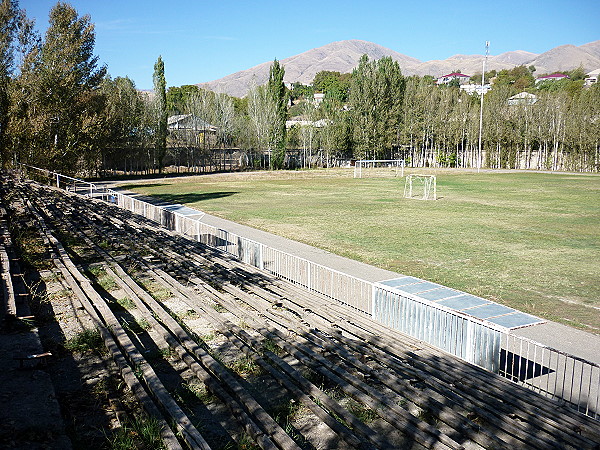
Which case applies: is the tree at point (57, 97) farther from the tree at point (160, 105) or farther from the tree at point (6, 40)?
the tree at point (160, 105)

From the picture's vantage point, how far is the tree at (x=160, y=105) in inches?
2354

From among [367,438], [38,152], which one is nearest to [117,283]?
[367,438]

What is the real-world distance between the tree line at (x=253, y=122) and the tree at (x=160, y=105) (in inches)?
4.7

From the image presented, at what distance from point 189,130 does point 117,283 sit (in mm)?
59552

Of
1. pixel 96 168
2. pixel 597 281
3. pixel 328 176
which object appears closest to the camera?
pixel 597 281

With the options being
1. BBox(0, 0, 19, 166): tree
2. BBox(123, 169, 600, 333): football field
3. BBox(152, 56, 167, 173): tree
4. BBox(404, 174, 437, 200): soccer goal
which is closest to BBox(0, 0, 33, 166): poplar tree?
BBox(0, 0, 19, 166): tree

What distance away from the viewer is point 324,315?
9.27 m

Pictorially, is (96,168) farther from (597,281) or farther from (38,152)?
(597,281)

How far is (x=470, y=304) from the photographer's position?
437 inches

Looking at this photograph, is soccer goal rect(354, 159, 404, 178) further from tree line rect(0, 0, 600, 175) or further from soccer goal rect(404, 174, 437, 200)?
soccer goal rect(404, 174, 437, 200)

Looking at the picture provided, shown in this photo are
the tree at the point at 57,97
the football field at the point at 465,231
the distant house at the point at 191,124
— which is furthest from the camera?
the distant house at the point at 191,124

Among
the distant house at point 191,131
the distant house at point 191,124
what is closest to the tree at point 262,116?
the distant house at point 191,131

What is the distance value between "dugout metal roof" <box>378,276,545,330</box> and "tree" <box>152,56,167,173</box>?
5269cm

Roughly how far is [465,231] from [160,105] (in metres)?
46.0
